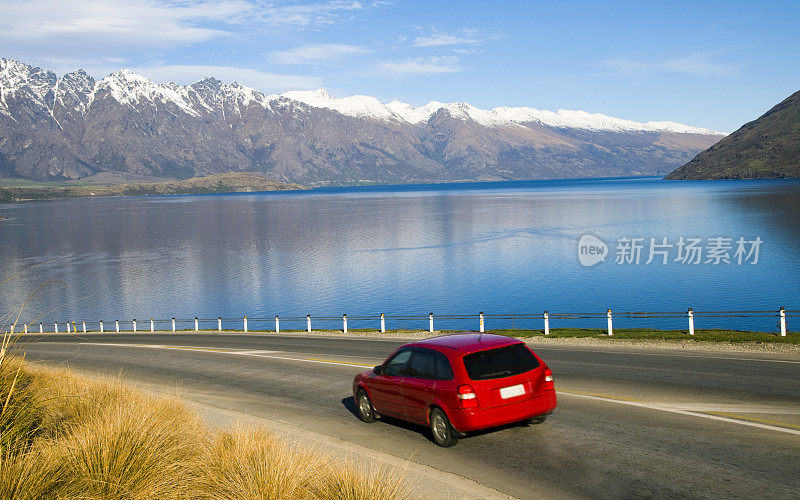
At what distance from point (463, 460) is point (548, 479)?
1.58 metres

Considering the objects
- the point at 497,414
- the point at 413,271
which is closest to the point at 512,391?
the point at 497,414

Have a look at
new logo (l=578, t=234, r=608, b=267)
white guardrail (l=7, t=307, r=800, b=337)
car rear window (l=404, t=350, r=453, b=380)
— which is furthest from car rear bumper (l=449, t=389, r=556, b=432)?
new logo (l=578, t=234, r=608, b=267)

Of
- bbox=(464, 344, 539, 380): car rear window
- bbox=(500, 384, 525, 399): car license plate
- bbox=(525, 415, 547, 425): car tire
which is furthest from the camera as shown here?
bbox=(525, 415, 547, 425): car tire

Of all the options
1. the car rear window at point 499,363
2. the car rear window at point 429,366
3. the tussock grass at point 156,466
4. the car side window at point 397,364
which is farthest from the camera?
the car side window at point 397,364

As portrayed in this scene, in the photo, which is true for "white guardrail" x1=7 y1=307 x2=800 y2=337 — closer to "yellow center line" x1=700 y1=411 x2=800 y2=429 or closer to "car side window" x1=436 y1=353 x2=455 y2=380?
"car side window" x1=436 y1=353 x2=455 y2=380

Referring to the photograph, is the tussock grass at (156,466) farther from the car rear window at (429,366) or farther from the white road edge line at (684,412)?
the white road edge line at (684,412)

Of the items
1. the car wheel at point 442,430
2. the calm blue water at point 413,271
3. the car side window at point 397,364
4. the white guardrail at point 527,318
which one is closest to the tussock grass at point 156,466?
the white guardrail at point 527,318

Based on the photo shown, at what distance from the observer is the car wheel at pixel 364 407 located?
1275 centimetres

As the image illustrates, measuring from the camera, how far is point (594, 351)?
2031 cm

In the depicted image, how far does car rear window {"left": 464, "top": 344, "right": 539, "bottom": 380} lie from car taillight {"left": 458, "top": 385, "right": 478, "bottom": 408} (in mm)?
215

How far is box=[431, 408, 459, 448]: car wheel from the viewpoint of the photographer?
34.6 feet

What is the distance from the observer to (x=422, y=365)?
11.3 m

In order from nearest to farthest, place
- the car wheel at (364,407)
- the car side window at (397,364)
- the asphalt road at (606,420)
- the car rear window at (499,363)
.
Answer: the asphalt road at (606,420)
the car rear window at (499,363)
the car side window at (397,364)
the car wheel at (364,407)

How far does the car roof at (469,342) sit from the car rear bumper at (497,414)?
0.97 metres
